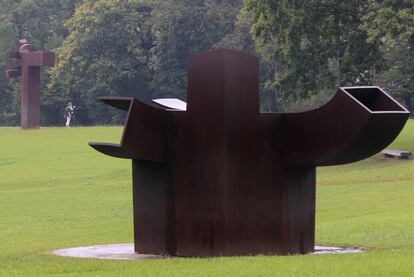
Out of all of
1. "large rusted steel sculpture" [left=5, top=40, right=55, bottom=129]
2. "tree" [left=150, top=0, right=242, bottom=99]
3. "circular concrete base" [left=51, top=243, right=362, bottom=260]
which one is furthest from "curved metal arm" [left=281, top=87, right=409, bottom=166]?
"tree" [left=150, top=0, right=242, bottom=99]

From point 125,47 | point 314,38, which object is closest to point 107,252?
point 314,38

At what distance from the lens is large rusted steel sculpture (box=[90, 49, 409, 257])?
14.2 m

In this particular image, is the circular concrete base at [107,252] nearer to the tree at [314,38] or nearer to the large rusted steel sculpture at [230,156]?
the large rusted steel sculpture at [230,156]

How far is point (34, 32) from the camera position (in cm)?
8119

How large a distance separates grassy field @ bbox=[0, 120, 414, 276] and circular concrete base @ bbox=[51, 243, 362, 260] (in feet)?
1.30

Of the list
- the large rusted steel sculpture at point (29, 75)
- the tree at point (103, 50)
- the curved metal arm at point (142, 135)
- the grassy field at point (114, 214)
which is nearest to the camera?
the grassy field at point (114, 214)

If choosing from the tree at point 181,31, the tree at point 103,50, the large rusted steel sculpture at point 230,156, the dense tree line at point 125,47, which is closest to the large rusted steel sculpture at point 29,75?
the dense tree line at point 125,47

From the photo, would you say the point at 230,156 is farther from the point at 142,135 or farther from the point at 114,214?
the point at 114,214

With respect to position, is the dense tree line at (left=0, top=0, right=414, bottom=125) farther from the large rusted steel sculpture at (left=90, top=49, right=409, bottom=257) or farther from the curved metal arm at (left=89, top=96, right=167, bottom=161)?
the curved metal arm at (left=89, top=96, right=167, bottom=161)

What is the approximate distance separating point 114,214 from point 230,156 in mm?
11196

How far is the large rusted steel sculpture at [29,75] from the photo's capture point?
1982 inches

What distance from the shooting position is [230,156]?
14.2 metres

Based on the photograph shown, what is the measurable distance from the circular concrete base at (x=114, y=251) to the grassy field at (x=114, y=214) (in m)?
0.39

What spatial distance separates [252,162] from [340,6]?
24.5 m
